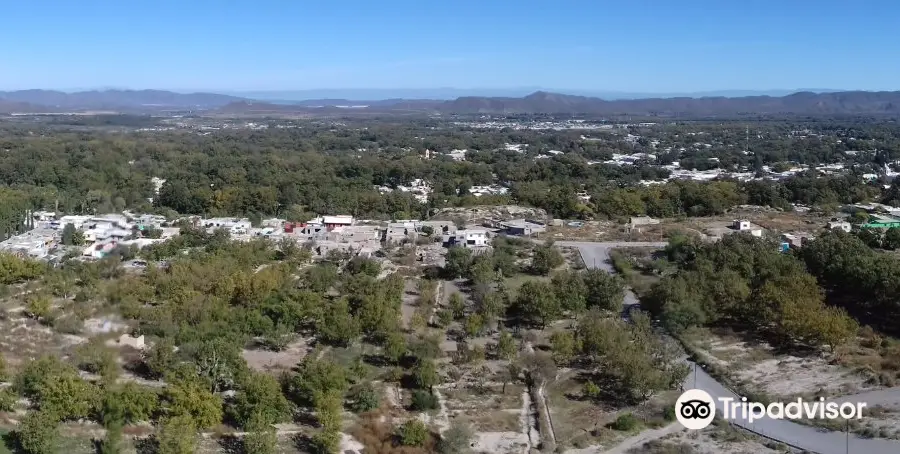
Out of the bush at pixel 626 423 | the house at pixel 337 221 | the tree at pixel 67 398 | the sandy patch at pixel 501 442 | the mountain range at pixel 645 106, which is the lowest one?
the sandy patch at pixel 501 442

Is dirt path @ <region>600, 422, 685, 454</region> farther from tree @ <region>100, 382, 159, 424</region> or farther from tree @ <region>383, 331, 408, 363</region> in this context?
tree @ <region>100, 382, 159, 424</region>

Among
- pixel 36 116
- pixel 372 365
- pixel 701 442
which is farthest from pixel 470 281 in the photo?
pixel 36 116

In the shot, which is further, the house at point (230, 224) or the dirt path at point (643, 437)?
the house at point (230, 224)

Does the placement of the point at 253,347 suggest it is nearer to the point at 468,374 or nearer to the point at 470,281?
the point at 468,374

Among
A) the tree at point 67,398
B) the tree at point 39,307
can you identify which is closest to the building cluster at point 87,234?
the tree at point 39,307

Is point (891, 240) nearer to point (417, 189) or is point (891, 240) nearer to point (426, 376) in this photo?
point (426, 376)

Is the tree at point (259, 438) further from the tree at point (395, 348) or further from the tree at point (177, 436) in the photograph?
the tree at point (395, 348)
